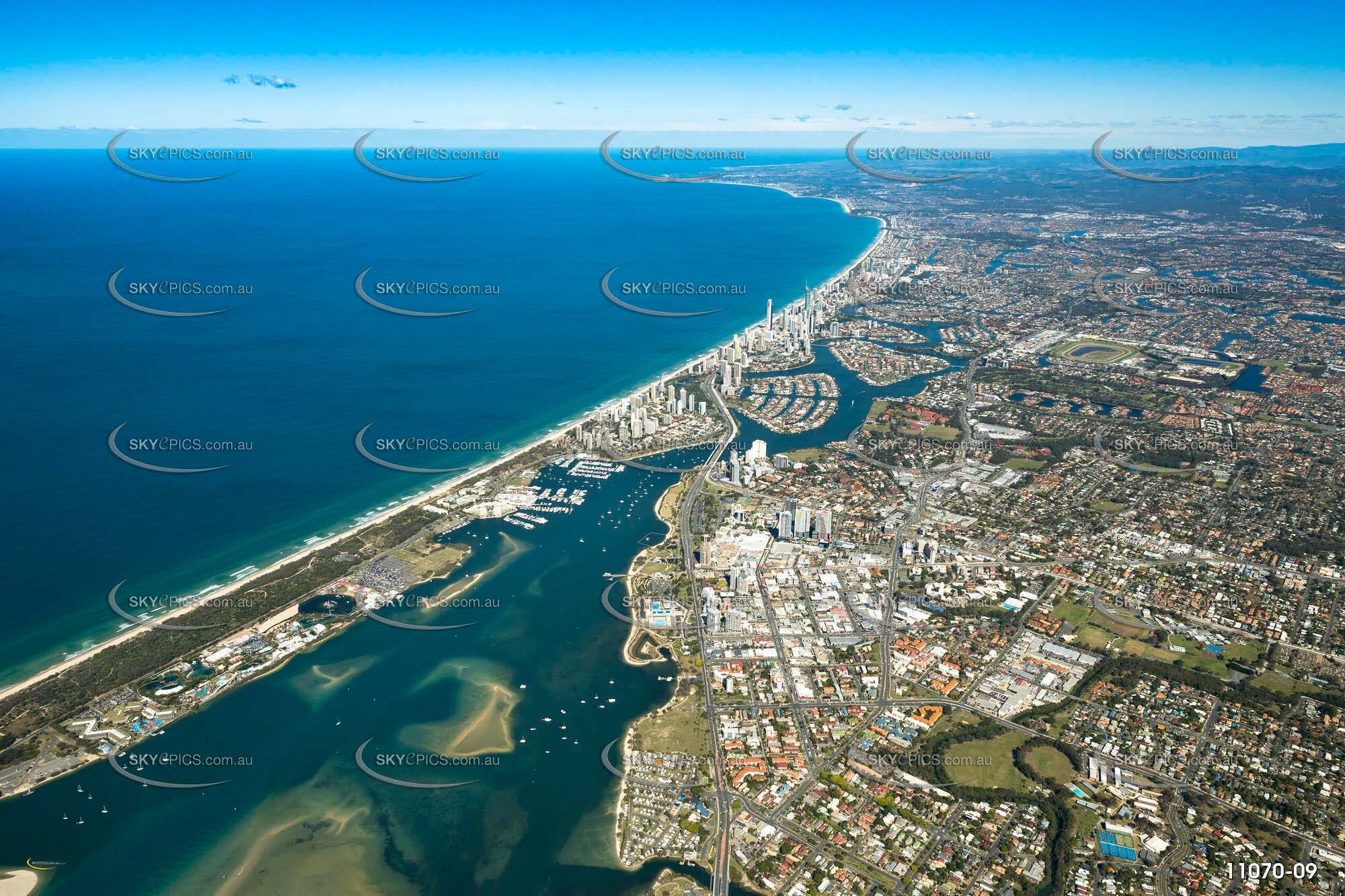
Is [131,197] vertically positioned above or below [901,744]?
above

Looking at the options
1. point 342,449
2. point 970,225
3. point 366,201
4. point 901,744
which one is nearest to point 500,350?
point 342,449

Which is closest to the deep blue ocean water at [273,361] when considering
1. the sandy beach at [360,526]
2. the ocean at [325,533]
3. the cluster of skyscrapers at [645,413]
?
the ocean at [325,533]

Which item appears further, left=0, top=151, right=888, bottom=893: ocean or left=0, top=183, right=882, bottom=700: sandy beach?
left=0, top=183, right=882, bottom=700: sandy beach

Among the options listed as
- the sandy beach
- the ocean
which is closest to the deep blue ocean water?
the ocean

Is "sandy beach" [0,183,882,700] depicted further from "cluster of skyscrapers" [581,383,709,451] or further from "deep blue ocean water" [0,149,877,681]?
"cluster of skyscrapers" [581,383,709,451]

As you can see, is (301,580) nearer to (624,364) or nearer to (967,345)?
(624,364)

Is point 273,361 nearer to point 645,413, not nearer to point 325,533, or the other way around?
point 325,533

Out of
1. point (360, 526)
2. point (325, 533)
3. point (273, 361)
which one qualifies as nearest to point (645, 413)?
point (360, 526)

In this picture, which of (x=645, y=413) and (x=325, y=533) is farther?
(x=645, y=413)
